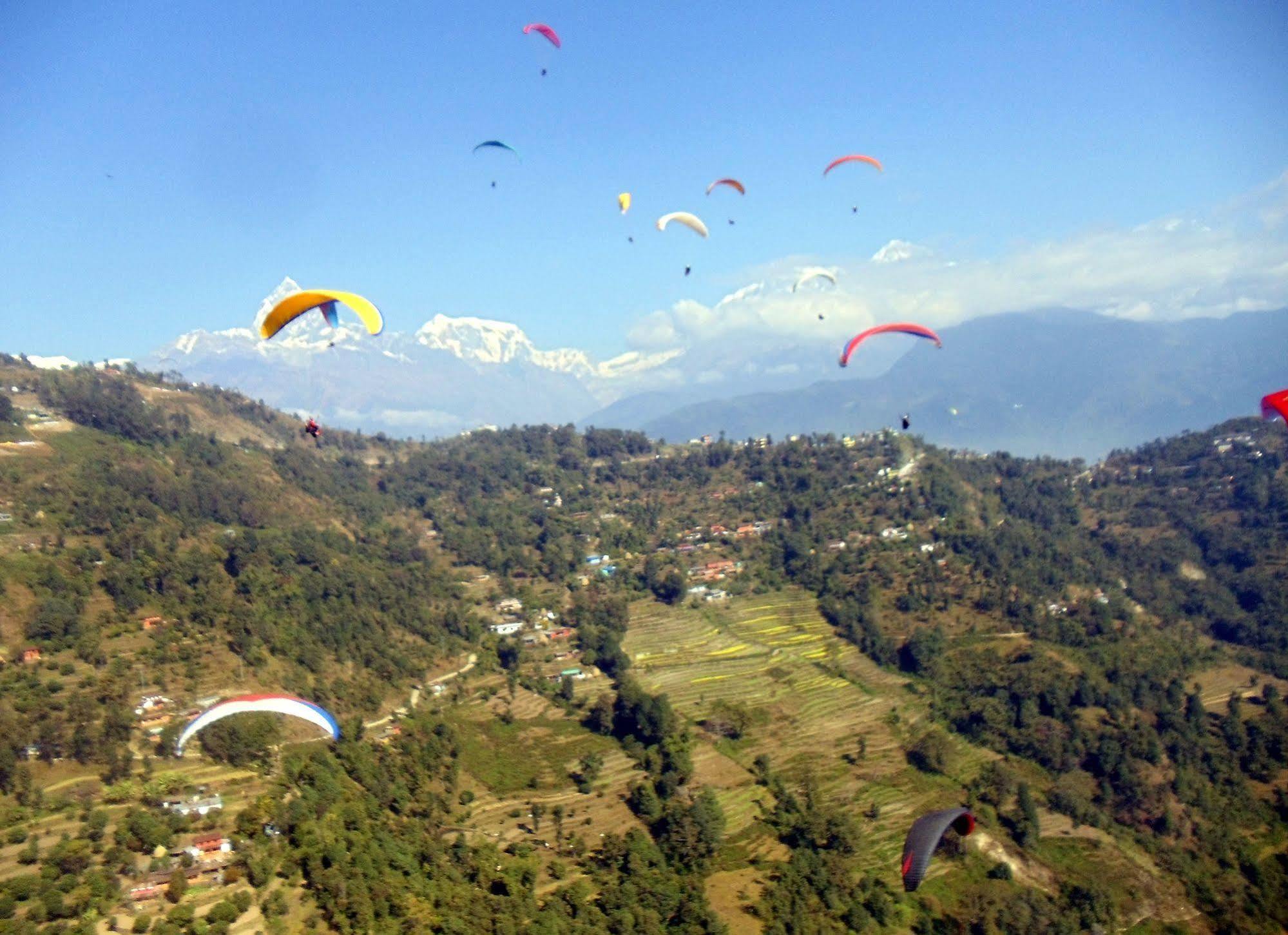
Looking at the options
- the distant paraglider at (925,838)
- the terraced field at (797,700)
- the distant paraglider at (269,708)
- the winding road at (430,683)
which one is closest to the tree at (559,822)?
the terraced field at (797,700)

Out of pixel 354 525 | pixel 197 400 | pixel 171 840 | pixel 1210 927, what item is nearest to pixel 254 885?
pixel 171 840

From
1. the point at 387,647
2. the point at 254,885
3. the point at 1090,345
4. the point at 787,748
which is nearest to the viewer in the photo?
the point at 254,885

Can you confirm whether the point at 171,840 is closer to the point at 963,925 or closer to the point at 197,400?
the point at 963,925

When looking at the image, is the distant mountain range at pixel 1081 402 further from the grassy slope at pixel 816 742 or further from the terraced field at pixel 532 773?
the terraced field at pixel 532 773

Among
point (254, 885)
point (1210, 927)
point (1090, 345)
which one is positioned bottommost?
point (1210, 927)

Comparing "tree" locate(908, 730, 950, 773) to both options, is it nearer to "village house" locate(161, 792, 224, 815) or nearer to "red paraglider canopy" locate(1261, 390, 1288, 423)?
"red paraglider canopy" locate(1261, 390, 1288, 423)

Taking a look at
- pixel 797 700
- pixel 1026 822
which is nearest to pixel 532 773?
pixel 797 700

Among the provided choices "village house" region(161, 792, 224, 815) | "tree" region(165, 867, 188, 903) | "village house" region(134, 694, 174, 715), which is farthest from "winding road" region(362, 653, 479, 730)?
"tree" region(165, 867, 188, 903)
